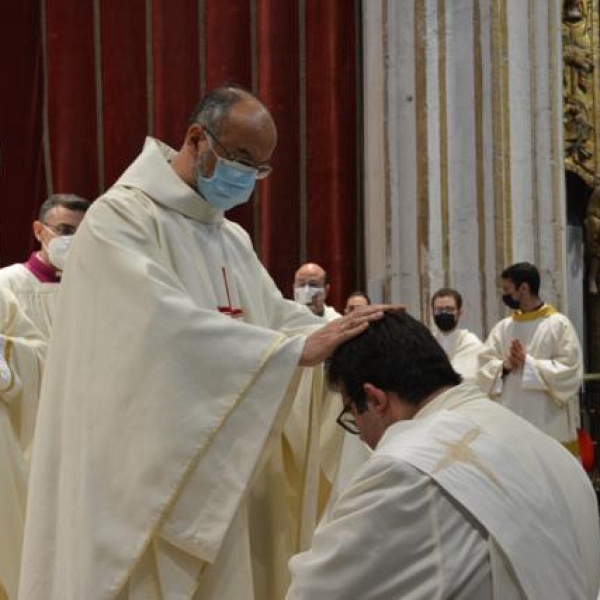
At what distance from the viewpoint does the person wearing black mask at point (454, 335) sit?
718 centimetres

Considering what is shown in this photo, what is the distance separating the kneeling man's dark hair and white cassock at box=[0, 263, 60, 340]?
2.94 metres

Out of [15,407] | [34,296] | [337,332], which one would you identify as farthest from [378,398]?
[34,296]

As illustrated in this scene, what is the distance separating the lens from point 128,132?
26.8 ft

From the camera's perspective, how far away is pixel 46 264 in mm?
4918

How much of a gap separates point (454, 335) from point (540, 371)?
54 centimetres

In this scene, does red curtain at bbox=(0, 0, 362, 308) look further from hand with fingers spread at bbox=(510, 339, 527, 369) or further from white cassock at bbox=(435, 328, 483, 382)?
hand with fingers spread at bbox=(510, 339, 527, 369)

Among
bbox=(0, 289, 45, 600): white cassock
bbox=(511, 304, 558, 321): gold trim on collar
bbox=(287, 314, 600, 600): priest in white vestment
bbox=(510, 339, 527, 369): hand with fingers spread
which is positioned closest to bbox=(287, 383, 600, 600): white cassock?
bbox=(287, 314, 600, 600): priest in white vestment

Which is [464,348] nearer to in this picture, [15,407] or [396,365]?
[15,407]

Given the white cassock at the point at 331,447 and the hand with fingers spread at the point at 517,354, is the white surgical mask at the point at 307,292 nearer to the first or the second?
the hand with fingers spread at the point at 517,354

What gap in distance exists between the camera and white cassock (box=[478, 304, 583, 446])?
7.23 meters

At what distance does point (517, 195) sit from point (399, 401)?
6.26 m

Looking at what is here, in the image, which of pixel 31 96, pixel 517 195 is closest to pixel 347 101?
pixel 517 195

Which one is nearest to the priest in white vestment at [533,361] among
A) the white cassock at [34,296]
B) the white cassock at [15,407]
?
the white cassock at [34,296]

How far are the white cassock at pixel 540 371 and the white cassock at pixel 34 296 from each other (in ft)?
10.3
